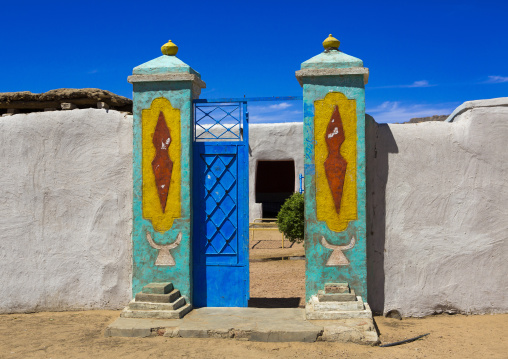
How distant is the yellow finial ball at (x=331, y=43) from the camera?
235 inches

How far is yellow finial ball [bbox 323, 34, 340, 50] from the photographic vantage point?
596 cm

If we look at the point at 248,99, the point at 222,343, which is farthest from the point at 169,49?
the point at 222,343

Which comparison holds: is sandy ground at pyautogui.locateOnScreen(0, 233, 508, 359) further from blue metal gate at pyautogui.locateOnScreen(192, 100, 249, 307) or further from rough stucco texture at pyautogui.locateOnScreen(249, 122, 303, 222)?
rough stucco texture at pyautogui.locateOnScreen(249, 122, 303, 222)

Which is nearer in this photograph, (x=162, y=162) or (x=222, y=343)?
(x=222, y=343)

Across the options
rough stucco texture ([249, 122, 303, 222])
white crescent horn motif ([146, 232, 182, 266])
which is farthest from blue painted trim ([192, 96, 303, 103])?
rough stucco texture ([249, 122, 303, 222])

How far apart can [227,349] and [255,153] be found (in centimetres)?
1066

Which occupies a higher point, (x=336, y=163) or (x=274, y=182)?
(x=274, y=182)

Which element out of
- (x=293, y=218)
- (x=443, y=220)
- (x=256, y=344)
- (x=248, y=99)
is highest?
(x=248, y=99)

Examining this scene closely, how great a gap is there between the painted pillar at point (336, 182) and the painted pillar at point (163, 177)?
1.38 m

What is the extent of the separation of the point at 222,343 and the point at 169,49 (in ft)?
11.5

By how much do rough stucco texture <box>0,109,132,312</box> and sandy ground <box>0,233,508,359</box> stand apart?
11.5 inches

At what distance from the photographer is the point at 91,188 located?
6.20 metres

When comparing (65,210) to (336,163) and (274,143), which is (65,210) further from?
(274,143)

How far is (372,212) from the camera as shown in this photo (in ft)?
19.3
